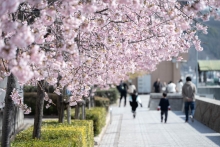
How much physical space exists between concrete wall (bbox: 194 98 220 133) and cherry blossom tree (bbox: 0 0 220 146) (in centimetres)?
364

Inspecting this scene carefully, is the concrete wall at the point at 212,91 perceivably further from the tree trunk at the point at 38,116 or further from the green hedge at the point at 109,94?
the tree trunk at the point at 38,116

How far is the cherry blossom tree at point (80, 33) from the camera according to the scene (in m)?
5.11

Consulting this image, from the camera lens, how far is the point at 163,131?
16812 mm

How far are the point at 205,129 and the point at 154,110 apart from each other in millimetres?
11956

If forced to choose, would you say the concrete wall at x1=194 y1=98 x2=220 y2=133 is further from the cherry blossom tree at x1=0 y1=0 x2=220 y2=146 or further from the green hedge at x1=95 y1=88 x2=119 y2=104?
the green hedge at x1=95 y1=88 x2=119 y2=104

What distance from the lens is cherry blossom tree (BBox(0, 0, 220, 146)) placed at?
5.11 m

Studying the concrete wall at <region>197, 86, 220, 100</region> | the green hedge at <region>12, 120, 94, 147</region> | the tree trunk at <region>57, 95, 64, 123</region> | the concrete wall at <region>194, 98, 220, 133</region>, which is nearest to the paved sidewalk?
the concrete wall at <region>194, 98, 220, 133</region>

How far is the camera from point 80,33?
8.46 meters

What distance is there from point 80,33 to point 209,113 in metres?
10.1

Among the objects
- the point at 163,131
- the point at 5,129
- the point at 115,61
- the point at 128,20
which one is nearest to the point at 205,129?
the point at 163,131

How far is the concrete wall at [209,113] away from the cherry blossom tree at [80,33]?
3.64 metres

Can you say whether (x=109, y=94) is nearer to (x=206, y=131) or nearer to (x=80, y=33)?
(x=206, y=131)

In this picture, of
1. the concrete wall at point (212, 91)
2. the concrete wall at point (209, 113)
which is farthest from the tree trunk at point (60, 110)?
the concrete wall at point (212, 91)

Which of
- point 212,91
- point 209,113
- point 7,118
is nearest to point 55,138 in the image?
point 7,118
